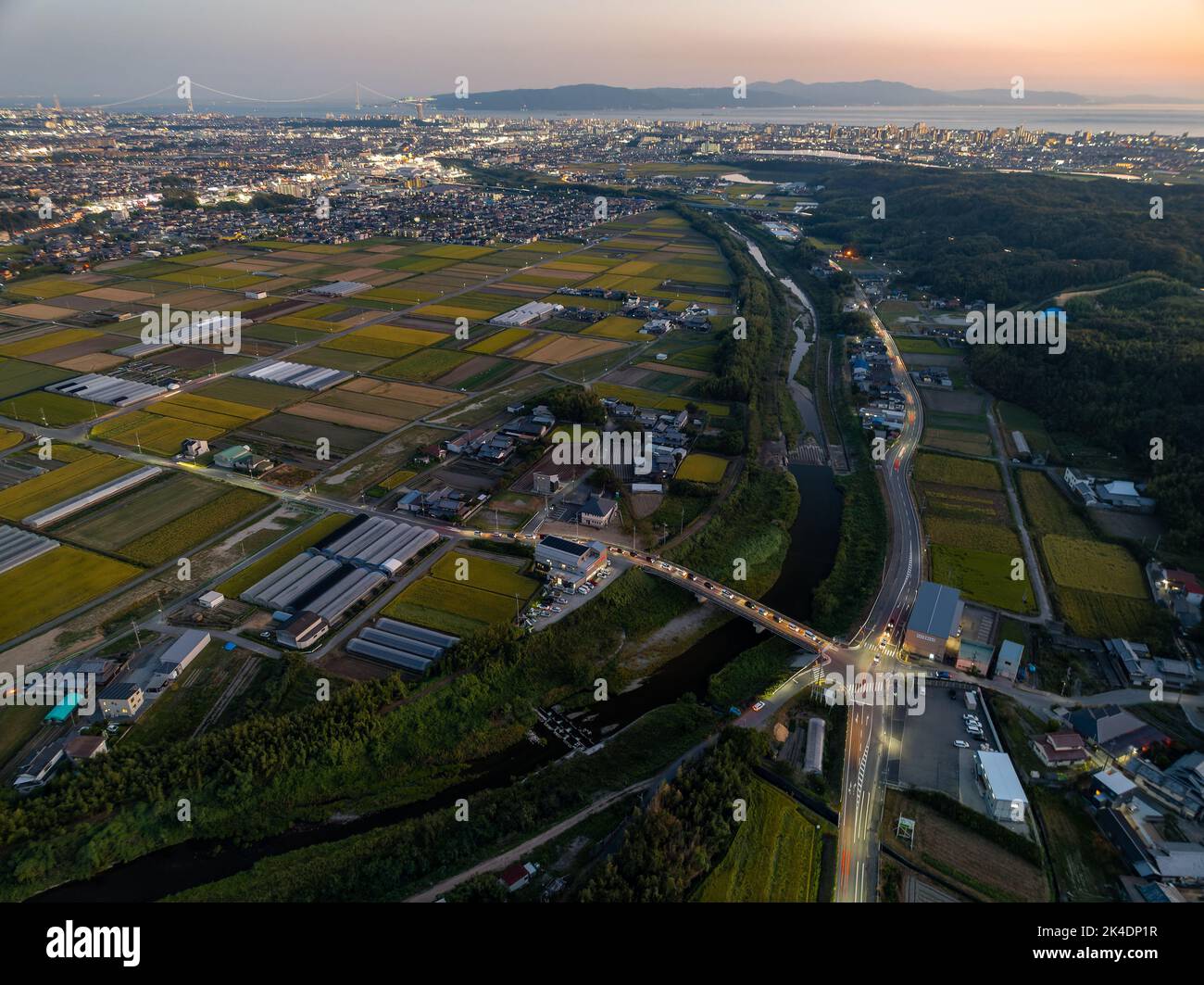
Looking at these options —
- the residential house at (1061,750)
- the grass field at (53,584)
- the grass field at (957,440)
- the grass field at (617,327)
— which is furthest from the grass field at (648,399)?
the grass field at (53,584)

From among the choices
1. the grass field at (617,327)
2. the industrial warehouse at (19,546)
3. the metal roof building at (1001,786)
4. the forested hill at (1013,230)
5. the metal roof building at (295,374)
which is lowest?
the metal roof building at (1001,786)

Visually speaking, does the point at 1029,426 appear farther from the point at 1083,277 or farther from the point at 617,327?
the point at 1083,277

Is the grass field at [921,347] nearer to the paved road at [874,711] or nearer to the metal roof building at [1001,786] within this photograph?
the paved road at [874,711]

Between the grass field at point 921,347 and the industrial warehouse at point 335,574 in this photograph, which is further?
the grass field at point 921,347

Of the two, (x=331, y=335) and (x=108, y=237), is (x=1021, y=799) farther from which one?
(x=108, y=237)

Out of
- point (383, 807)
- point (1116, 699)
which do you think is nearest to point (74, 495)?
point (383, 807)

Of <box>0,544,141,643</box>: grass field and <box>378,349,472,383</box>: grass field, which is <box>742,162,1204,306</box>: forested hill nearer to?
<box>378,349,472,383</box>: grass field
